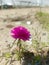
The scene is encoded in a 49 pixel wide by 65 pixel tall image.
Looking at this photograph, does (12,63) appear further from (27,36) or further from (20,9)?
(20,9)

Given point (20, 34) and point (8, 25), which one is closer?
point (20, 34)

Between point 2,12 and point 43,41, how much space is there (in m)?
1.79

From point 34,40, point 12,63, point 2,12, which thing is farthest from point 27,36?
point 2,12

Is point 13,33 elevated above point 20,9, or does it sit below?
above

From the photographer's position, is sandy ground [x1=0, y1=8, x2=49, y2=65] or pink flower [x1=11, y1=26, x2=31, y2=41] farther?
sandy ground [x1=0, y1=8, x2=49, y2=65]

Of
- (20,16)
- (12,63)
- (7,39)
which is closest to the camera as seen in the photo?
(12,63)

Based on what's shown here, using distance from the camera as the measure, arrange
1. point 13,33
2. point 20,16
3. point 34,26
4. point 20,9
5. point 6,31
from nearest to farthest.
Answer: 1. point 13,33
2. point 6,31
3. point 34,26
4. point 20,16
5. point 20,9

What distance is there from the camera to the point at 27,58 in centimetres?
257

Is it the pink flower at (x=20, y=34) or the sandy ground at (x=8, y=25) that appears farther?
the sandy ground at (x=8, y=25)

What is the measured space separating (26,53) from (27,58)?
0.25ft

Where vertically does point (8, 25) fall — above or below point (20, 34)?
below

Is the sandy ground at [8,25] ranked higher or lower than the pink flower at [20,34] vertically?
lower

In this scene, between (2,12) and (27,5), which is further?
(27,5)

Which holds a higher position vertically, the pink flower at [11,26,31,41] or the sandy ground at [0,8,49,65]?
the pink flower at [11,26,31,41]
